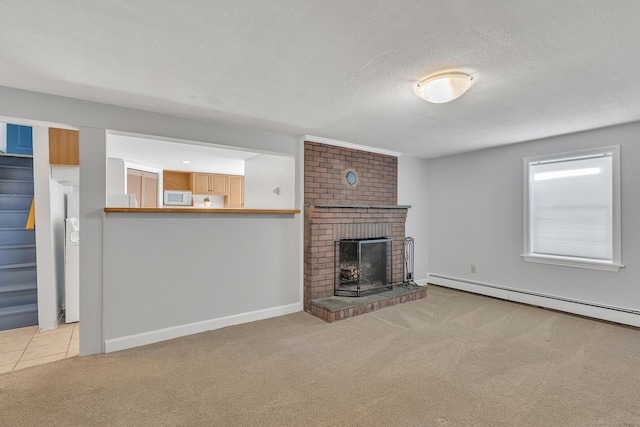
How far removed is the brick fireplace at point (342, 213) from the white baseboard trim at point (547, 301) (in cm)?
93

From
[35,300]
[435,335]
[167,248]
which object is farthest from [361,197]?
[35,300]

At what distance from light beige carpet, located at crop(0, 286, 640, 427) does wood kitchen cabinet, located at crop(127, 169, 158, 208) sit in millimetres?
3706

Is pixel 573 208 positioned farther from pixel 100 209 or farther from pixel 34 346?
pixel 34 346

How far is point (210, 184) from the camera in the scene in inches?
266

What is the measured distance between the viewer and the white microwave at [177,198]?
621 centimetres

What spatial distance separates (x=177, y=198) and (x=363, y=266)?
424cm

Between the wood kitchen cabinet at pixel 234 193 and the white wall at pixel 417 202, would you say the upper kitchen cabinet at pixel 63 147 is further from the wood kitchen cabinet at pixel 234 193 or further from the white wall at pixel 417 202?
the white wall at pixel 417 202

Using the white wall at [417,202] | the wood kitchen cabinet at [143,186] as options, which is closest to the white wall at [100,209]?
the wood kitchen cabinet at [143,186]

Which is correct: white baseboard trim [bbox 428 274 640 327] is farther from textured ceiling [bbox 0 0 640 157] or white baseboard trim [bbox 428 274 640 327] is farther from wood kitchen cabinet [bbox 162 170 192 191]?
wood kitchen cabinet [bbox 162 170 192 191]

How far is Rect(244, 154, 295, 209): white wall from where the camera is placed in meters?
4.05

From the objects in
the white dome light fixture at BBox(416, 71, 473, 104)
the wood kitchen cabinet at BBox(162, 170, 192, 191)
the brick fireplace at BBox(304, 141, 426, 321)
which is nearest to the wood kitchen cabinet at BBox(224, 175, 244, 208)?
the wood kitchen cabinet at BBox(162, 170, 192, 191)

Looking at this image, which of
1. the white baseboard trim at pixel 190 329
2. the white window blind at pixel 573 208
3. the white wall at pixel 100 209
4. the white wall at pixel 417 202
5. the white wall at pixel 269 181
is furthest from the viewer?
the white wall at pixel 417 202

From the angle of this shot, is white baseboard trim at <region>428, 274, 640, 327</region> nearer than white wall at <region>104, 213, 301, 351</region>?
No

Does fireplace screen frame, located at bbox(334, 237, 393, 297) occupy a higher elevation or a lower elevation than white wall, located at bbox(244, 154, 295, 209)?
lower
